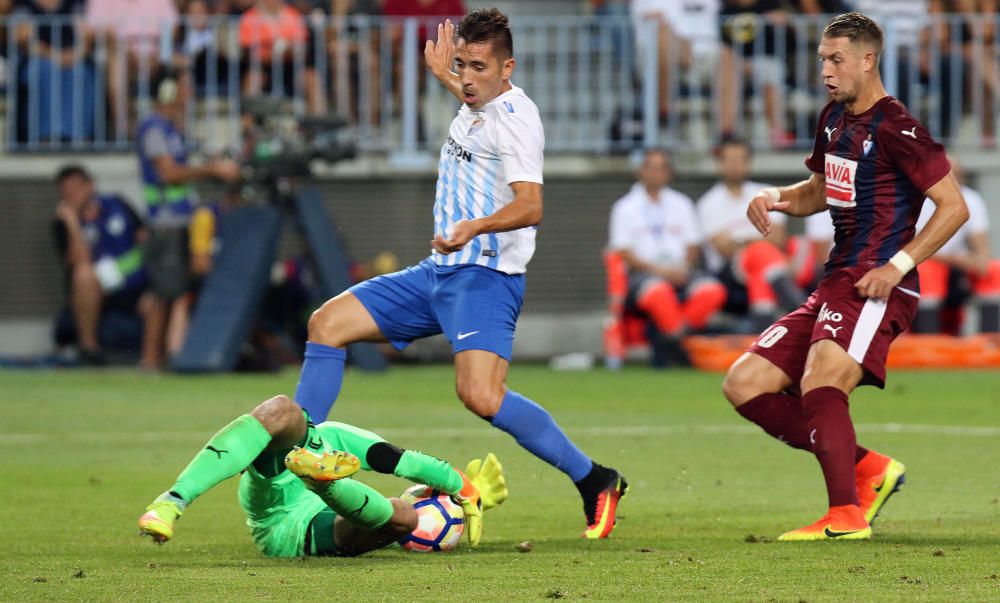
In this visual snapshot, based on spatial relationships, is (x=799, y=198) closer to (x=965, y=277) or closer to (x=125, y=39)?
(x=965, y=277)

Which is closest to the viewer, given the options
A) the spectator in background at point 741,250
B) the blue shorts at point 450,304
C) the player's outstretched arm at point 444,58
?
the blue shorts at point 450,304

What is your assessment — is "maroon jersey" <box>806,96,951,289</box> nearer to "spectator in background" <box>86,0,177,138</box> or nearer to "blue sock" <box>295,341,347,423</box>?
"blue sock" <box>295,341,347,423</box>

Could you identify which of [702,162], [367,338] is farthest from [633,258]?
[367,338]

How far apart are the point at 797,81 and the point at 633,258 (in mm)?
3710

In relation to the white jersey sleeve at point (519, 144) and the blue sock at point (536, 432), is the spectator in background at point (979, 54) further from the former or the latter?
the blue sock at point (536, 432)

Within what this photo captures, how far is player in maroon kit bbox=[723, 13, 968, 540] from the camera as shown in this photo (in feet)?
23.3

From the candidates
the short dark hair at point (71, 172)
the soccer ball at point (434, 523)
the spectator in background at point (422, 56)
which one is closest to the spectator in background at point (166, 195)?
the short dark hair at point (71, 172)

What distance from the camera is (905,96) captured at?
19.2 metres

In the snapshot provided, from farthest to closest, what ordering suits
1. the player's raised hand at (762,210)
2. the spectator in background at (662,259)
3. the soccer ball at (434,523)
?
the spectator in background at (662,259)
the player's raised hand at (762,210)
the soccer ball at (434,523)

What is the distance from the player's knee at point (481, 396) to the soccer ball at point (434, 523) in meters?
0.48

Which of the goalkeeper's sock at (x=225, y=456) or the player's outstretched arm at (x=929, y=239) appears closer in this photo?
Answer: the goalkeeper's sock at (x=225, y=456)

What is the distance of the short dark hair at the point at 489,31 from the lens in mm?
7500

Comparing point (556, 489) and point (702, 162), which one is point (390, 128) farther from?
point (556, 489)

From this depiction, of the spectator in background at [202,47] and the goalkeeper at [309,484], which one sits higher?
the spectator in background at [202,47]
